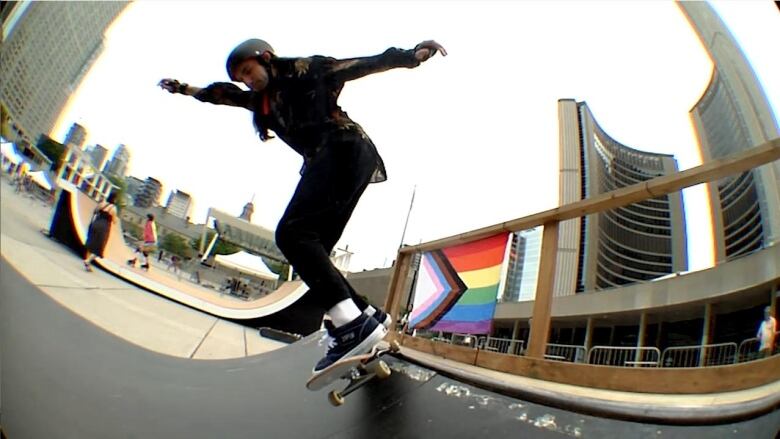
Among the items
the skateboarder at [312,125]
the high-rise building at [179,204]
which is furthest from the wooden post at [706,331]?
the high-rise building at [179,204]

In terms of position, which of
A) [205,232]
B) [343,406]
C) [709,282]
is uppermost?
[709,282]

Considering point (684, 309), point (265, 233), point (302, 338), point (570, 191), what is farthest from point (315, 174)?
point (684, 309)

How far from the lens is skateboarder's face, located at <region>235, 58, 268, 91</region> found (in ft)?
2.62

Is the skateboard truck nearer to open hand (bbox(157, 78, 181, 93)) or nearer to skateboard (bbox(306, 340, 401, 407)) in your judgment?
skateboard (bbox(306, 340, 401, 407))

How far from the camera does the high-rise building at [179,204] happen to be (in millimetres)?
784

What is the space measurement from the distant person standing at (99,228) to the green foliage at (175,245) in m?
0.12

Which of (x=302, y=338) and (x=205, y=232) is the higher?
(x=205, y=232)

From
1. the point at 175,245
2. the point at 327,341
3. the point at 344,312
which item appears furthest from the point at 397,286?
the point at 175,245

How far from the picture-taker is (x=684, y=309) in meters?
0.60

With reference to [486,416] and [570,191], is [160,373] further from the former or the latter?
[570,191]

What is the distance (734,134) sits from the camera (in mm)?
635

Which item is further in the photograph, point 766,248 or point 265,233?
point 265,233

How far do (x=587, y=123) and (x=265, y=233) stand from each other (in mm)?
785

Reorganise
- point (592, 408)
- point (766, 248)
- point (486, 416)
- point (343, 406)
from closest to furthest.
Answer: point (766, 248) < point (592, 408) < point (486, 416) < point (343, 406)
